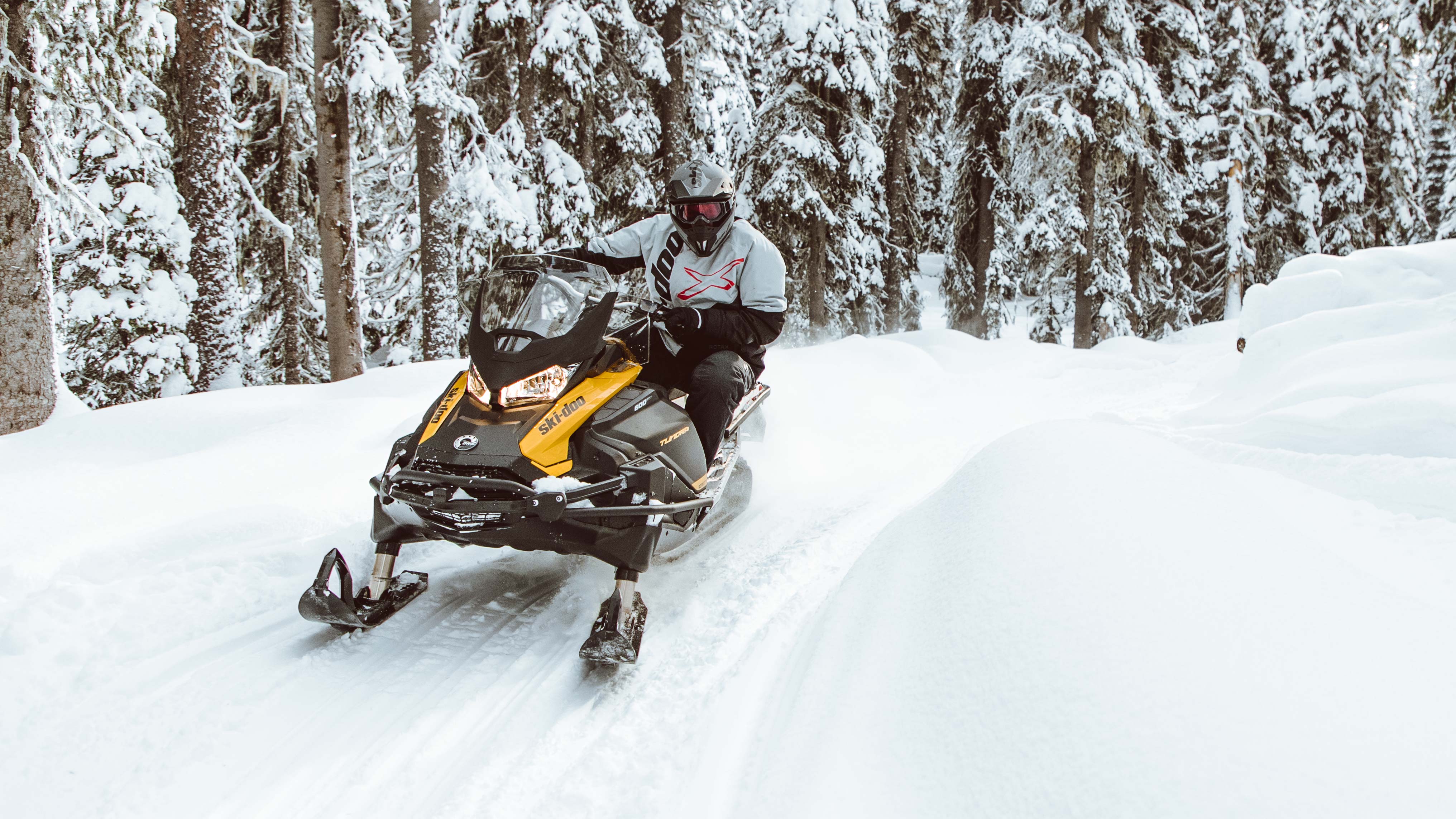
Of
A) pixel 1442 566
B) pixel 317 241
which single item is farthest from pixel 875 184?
pixel 1442 566

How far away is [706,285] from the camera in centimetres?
452

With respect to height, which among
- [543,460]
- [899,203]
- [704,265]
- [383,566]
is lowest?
[383,566]

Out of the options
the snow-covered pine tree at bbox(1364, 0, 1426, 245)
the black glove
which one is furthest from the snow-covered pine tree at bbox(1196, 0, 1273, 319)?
the black glove

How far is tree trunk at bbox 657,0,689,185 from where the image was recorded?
48.3ft

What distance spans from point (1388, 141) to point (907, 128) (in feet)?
47.1

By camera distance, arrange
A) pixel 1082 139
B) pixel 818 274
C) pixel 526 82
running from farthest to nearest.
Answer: pixel 818 274, pixel 1082 139, pixel 526 82

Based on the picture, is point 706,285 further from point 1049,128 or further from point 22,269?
point 1049,128

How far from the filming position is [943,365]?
11.3 m

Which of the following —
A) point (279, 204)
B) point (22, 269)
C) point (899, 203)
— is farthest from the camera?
point (899, 203)

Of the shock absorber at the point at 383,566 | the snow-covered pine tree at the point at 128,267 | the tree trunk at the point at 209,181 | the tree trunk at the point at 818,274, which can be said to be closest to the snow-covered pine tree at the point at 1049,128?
the tree trunk at the point at 818,274

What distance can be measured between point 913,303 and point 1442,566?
59.9ft

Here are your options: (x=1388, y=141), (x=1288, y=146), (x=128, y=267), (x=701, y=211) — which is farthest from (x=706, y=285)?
(x=1388, y=141)

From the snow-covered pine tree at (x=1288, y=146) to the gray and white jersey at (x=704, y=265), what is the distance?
73.6 feet

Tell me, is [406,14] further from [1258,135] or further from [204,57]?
[1258,135]
